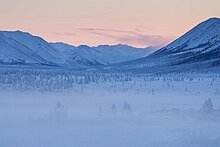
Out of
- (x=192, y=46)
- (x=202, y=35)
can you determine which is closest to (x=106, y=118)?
(x=192, y=46)

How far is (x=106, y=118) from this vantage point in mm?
17641

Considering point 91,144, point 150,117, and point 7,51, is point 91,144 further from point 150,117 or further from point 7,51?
point 7,51

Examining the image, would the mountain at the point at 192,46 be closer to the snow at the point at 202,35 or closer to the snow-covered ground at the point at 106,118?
the snow at the point at 202,35

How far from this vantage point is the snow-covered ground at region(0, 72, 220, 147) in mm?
13680

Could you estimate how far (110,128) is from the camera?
619 inches

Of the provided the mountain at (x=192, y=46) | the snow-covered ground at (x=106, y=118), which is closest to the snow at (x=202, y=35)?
the mountain at (x=192, y=46)

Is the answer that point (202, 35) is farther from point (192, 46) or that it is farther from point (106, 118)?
point (106, 118)

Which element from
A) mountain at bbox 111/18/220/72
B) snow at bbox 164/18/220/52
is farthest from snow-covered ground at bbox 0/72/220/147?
snow at bbox 164/18/220/52

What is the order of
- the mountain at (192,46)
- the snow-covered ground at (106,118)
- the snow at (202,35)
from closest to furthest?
the snow-covered ground at (106,118) → the mountain at (192,46) → the snow at (202,35)

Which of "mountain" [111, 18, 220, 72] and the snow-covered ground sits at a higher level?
"mountain" [111, 18, 220, 72]

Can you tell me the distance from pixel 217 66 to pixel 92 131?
57.0 meters

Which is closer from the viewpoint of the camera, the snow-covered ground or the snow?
the snow-covered ground

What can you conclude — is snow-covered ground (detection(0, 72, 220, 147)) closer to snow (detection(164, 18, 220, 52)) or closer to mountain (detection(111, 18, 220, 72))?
mountain (detection(111, 18, 220, 72))

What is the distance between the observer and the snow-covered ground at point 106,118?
13.7m
